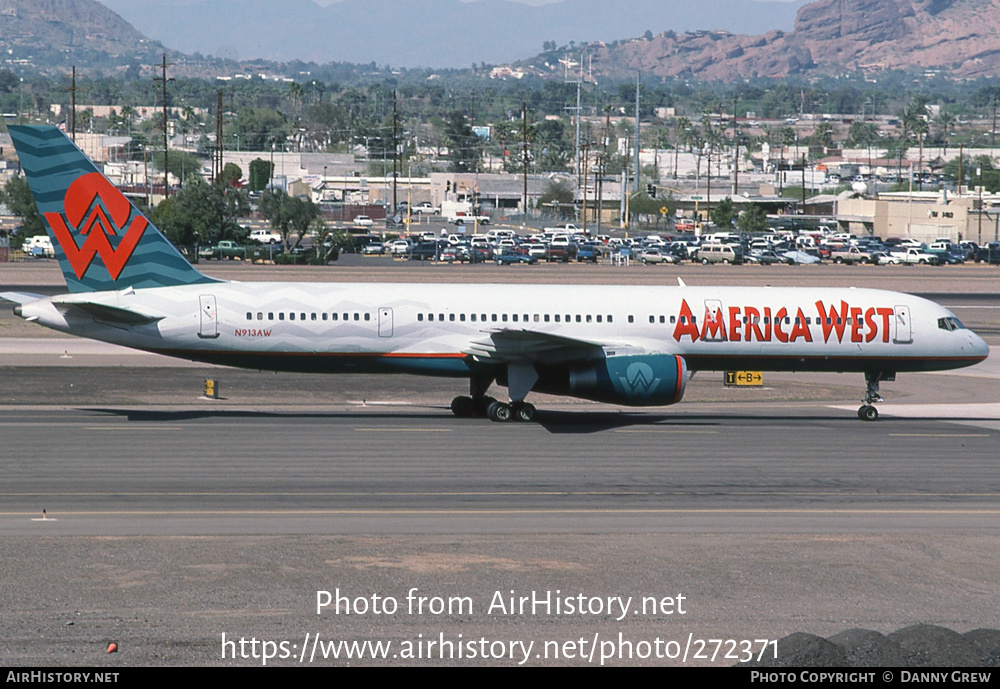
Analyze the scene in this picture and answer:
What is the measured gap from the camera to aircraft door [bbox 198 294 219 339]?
34375 millimetres

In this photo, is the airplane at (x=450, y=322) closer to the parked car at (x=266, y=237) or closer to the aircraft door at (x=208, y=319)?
the aircraft door at (x=208, y=319)

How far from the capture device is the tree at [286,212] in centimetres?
11631

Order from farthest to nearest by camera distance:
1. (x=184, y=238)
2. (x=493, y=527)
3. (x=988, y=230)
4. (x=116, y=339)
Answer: (x=988, y=230), (x=184, y=238), (x=116, y=339), (x=493, y=527)

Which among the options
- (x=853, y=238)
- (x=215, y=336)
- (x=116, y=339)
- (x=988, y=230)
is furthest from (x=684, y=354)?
(x=988, y=230)

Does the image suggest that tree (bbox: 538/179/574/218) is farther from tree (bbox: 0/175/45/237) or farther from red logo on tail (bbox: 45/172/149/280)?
red logo on tail (bbox: 45/172/149/280)

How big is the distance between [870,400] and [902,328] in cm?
247

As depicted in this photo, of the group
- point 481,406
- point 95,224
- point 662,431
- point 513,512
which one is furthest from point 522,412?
point 95,224

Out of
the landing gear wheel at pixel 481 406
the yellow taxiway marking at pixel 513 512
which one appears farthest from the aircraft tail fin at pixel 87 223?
the yellow taxiway marking at pixel 513 512

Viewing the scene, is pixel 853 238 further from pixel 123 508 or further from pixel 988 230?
pixel 123 508

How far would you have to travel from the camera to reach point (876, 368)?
125 feet

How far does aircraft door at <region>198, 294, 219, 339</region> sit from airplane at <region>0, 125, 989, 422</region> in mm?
40

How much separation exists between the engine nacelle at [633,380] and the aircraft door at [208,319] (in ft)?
33.7

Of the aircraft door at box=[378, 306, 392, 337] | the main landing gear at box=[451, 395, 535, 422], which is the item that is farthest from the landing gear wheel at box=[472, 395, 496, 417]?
the aircraft door at box=[378, 306, 392, 337]

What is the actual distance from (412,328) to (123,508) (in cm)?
1323
